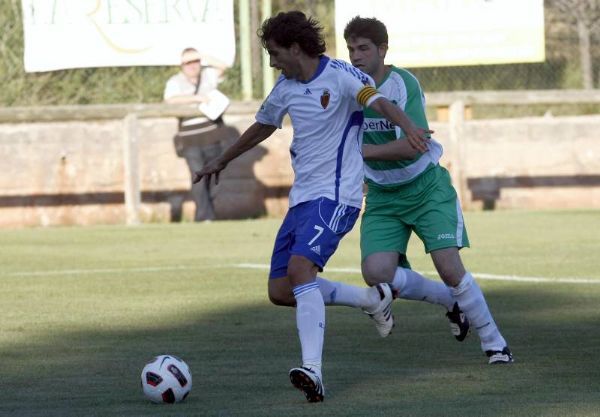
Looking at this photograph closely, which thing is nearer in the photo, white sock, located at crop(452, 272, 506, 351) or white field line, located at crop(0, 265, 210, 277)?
white sock, located at crop(452, 272, 506, 351)

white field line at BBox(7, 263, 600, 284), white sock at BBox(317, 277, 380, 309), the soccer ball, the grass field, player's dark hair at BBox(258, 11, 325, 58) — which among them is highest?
player's dark hair at BBox(258, 11, 325, 58)

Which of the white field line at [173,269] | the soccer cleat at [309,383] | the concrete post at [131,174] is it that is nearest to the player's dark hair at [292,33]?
the soccer cleat at [309,383]

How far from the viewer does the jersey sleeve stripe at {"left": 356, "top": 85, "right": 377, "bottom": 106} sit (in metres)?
6.67

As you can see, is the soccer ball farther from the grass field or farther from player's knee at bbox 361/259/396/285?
player's knee at bbox 361/259/396/285

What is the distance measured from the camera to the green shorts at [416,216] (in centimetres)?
774

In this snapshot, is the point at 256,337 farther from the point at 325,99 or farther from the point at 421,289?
the point at 325,99

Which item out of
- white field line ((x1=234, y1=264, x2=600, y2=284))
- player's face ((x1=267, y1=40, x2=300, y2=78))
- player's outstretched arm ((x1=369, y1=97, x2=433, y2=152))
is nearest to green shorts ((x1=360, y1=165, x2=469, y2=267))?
player's outstretched arm ((x1=369, y1=97, x2=433, y2=152))

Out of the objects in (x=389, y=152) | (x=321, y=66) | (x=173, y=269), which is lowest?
(x=173, y=269)

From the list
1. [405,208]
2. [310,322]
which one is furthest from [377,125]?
[310,322]

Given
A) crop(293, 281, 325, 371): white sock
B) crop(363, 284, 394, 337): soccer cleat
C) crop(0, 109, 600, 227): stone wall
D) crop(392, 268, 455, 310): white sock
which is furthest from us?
crop(0, 109, 600, 227): stone wall

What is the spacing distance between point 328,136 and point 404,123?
1.36 ft

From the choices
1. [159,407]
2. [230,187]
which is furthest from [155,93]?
[159,407]

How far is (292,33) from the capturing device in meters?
6.73

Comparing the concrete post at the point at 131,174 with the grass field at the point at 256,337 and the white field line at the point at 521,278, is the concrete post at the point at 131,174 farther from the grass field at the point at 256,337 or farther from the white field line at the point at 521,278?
the white field line at the point at 521,278
